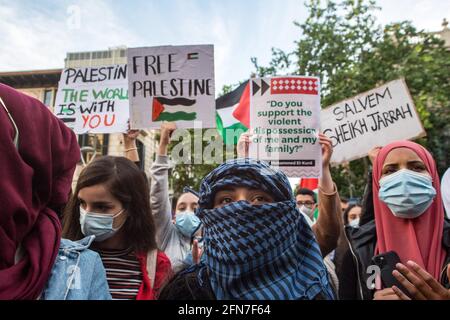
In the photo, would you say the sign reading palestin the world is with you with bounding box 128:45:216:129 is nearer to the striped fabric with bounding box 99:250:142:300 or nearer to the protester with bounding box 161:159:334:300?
the striped fabric with bounding box 99:250:142:300

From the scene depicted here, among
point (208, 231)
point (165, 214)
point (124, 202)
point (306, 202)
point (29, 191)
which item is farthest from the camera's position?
point (306, 202)

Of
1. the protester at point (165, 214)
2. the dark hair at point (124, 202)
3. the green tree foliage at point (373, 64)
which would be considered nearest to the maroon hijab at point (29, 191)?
the dark hair at point (124, 202)

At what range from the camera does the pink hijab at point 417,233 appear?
1997mm

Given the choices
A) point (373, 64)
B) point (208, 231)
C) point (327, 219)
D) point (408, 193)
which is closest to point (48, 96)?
point (373, 64)

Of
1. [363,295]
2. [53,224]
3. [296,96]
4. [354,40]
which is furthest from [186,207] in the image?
[354,40]

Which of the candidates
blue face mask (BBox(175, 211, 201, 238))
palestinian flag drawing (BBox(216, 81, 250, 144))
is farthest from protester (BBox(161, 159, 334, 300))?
palestinian flag drawing (BBox(216, 81, 250, 144))

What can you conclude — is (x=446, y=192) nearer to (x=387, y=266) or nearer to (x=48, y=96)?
(x=387, y=266)

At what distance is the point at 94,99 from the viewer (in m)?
4.10

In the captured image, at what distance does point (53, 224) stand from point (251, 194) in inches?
31.2

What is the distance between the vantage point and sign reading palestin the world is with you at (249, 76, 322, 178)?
3.08m

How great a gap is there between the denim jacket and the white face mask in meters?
0.67

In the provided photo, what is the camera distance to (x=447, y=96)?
10320 mm

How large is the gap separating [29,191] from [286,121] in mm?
2318

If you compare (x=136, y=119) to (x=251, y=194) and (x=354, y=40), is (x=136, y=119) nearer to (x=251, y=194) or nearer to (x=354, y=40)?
(x=251, y=194)
